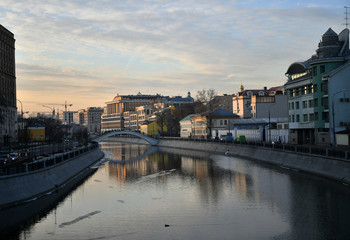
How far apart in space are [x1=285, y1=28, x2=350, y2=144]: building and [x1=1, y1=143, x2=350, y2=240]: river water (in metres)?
16.2

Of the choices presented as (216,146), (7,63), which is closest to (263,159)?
(216,146)

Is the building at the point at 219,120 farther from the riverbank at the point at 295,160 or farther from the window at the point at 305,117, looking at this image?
the window at the point at 305,117

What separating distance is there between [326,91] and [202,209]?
42569mm

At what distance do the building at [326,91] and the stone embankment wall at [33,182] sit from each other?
4112 centimetres

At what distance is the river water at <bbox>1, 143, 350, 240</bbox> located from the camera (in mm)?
33594

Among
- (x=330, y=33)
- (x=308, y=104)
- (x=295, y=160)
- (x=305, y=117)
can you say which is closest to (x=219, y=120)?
(x=305, y=117)

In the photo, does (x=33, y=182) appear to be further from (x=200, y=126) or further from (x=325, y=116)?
(x=200, y=126)

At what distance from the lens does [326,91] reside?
75000 mm

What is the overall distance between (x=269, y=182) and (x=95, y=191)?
2264 centimetres

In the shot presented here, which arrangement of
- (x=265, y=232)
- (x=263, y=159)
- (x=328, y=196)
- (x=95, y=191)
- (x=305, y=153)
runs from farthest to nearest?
1. (x=263, y=159)
2. (x=305, y=153)
3. (x=95, y=191)
4. (x=328, y=196)
5. (x=265, y=232)

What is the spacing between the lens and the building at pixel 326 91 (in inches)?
2886

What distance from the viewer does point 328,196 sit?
4534 cm

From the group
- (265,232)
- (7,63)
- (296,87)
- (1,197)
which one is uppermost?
(7,63)

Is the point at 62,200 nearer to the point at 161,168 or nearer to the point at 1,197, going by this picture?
the point at 1,197
